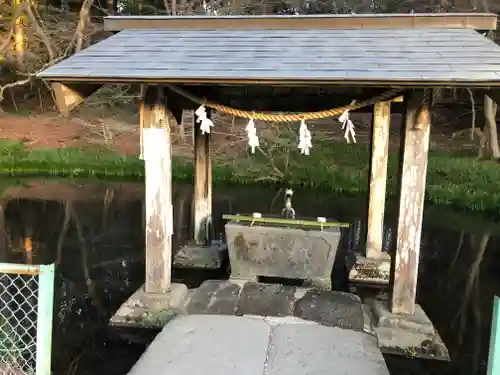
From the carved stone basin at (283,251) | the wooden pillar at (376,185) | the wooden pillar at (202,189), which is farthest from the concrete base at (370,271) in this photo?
the wooden pillar at (202,189)

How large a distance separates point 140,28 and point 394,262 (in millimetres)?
4186

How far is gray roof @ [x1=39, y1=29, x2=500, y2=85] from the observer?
436cm

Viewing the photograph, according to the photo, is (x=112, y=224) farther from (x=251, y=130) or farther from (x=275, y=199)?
(x=251, y=130)

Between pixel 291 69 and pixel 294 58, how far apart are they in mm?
356

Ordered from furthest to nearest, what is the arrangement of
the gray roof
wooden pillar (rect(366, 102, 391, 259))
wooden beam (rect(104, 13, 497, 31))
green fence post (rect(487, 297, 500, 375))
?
wooden pillar (rect(366, 102, 391, 259)) → wooden beam (rect(104, 13, 497, 31)) → the gray roof → green fence post (rect(487, 297, 500, 375))

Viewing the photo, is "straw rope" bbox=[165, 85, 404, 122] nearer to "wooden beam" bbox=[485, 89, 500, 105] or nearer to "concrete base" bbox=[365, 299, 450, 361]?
"wooden beam" bbox=[485, 89, 500, 105]

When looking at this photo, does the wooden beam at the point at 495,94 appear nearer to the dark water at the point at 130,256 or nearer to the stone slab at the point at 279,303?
the dark water at the point at 130,256

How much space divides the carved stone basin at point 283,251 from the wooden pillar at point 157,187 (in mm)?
1107

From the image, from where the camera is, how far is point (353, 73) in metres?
4.39

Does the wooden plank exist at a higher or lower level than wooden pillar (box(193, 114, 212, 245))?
higher

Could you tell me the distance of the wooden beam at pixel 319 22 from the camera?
553cm

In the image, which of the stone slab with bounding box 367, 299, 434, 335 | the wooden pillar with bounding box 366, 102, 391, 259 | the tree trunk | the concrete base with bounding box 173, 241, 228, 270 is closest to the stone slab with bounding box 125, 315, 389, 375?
the stone slab with bounding box 367, 299, 434, 335

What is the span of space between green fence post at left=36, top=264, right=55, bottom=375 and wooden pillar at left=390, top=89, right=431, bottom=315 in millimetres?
3620

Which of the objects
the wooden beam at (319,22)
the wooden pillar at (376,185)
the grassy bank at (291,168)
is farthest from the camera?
the grassy bank at (291,168)
